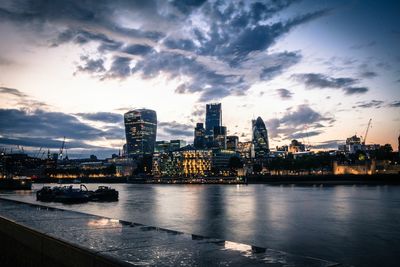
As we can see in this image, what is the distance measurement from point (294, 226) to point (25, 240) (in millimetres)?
42234

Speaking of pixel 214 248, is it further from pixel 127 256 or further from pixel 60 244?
pixel 60 244

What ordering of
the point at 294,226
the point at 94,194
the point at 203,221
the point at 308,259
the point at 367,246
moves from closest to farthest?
the point at 308,259, the point at 367,246, the point at 294,226, the point at 203,221, the point at 94,194

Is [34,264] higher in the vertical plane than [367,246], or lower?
higher

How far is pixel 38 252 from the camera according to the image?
7840 millimetres

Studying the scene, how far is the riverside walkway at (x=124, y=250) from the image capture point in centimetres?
604

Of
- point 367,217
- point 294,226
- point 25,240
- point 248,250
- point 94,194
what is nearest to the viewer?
point 248,250

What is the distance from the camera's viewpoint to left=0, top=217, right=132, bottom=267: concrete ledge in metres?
6.11

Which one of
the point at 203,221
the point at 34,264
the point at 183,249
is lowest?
the point at 203,221

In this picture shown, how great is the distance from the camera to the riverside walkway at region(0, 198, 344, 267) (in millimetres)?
6039

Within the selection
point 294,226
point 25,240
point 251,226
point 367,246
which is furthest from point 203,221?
point 25,240

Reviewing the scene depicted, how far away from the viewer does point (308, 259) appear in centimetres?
625

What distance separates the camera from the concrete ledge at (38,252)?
6.11m

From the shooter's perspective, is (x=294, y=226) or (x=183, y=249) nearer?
(x=183, y=249)

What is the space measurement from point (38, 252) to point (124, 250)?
230 cm
